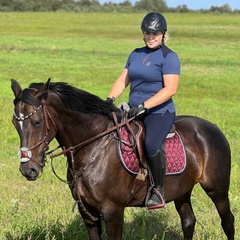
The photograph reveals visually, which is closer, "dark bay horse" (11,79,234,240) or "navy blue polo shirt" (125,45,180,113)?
"dark bay horse" (11,79,234,240)

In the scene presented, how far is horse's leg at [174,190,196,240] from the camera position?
6.27 metres

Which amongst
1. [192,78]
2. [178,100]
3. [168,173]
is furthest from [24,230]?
[192,78]

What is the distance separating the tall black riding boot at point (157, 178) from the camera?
5.07m

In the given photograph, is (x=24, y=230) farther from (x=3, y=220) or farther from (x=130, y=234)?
(x=130, y=234)

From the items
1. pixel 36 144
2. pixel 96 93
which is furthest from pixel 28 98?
pixel 96 93

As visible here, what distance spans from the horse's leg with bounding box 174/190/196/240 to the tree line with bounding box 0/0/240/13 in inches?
4757

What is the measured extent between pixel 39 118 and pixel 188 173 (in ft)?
6.87

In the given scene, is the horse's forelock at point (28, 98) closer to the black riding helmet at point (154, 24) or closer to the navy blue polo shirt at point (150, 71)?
the navy blue polo shirt at point (150, 71)

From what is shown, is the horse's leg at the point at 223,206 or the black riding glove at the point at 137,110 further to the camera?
the horse's leg at the point at 223,206

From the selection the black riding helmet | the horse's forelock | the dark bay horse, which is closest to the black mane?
the dark bay horse

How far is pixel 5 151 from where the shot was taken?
35.0 feet

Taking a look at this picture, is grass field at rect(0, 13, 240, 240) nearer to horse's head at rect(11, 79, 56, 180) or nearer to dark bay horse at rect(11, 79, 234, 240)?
dark bay horse at rect(11, 79, 234, 240)

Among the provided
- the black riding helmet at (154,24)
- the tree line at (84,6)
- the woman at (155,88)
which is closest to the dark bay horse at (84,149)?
the woman at (155,88)

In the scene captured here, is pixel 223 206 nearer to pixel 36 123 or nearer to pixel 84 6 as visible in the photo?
pixel 36 123
